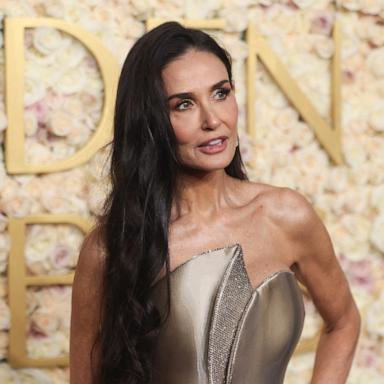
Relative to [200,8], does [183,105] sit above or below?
below

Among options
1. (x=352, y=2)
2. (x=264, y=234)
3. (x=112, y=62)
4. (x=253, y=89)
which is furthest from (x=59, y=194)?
(x=352, y=2)

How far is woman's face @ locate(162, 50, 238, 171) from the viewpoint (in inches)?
64.5

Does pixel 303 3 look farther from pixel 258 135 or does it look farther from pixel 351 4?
pixel 258 135

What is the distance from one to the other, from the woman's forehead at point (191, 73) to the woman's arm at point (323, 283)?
12.5 inches

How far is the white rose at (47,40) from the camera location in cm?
237

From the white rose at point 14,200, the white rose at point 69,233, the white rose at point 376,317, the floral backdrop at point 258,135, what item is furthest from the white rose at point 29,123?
the white rose at point 376,317

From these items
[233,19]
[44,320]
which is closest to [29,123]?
[44,320]

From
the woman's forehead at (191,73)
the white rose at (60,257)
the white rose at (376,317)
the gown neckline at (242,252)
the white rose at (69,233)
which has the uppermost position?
the woman's forehead at (191,73)

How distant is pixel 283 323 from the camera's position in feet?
5.78

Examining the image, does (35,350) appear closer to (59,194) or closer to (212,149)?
(59,194)

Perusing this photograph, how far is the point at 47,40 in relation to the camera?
7.80 feet

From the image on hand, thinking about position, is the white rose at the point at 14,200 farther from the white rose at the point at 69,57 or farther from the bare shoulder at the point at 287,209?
the bare shoulder at the point at 287,209

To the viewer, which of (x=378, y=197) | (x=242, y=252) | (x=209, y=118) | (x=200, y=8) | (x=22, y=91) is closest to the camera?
(x=209, y=118)

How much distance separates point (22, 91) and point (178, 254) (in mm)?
849
